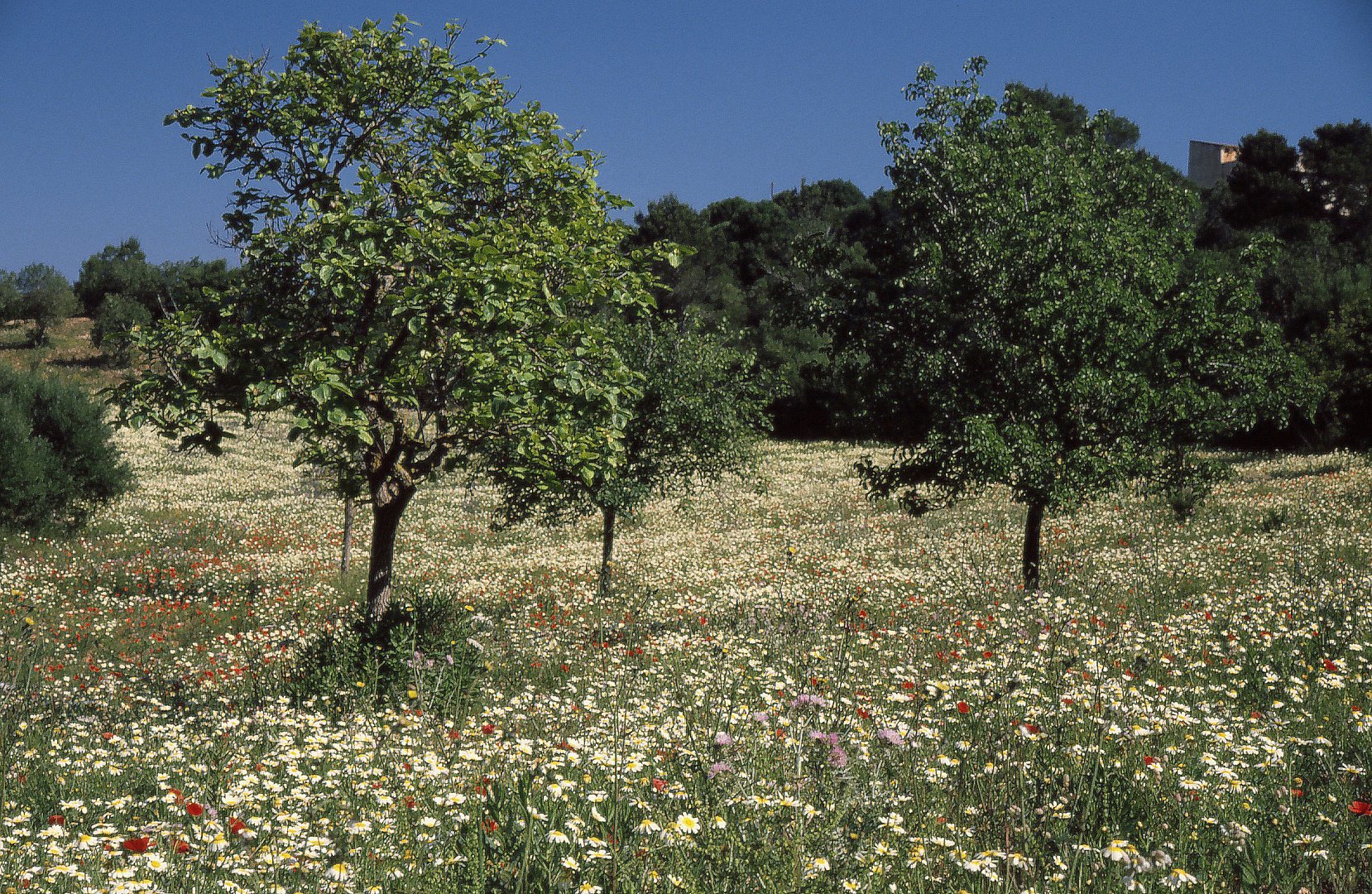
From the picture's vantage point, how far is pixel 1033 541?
15508 millimetres

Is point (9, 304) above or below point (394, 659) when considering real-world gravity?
above

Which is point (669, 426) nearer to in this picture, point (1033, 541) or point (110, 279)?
point (1033, 541)

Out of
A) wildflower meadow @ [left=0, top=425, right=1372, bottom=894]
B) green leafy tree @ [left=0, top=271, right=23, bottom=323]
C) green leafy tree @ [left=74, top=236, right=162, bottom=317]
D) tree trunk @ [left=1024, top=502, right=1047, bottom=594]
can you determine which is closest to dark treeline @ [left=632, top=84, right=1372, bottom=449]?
tree trunk @ [left=1024, top=502, right=1047, bottom=594]

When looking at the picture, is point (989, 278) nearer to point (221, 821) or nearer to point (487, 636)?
point (487, 636)

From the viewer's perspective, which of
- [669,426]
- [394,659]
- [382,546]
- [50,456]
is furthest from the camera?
A: [50,456]

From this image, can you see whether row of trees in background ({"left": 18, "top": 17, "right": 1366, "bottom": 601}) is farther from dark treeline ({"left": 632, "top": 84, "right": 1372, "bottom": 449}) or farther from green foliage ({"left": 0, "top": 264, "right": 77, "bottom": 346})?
green foliage ({"left": 0, "top": 264, "right": 77, "bottom": 346})

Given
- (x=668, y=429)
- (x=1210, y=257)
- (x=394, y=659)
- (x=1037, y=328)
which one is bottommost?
(x=394, y=659)

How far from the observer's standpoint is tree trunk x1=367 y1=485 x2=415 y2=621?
33.1 ft

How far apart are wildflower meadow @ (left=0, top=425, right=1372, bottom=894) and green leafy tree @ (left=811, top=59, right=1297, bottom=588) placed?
2.03 m

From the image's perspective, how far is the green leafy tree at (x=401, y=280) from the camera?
788cm

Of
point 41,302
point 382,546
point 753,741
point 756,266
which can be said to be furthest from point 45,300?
point 753,741

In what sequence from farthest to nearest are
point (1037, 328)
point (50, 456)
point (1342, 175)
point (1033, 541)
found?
point (1342, 175) < point (50, 456) < point (1033, 541) < point (1037, 328)

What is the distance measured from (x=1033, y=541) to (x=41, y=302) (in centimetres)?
9191

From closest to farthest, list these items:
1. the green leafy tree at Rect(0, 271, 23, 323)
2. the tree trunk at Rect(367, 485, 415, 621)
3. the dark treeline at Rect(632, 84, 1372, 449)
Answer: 1. the tree trunk at Rect(367, 485, 415, 621)
2. the dark treeline at Rect(632, 84, 1372, 449)
3. the green leafy tree at Rect(0, 271, 23, 323)
